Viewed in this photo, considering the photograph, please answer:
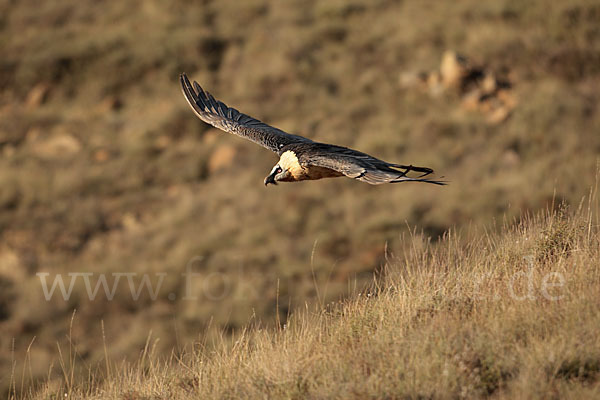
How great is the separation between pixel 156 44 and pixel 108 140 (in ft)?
16.0

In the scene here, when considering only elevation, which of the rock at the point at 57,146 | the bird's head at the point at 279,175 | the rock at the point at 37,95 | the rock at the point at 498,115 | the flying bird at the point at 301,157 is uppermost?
the rock at the point at 37,95

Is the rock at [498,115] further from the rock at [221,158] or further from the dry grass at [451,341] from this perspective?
the dry grass at [451,341]

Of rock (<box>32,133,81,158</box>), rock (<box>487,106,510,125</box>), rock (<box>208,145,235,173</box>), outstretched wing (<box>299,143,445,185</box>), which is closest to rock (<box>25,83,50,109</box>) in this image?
rock (<box>32,133,81,158</box>)

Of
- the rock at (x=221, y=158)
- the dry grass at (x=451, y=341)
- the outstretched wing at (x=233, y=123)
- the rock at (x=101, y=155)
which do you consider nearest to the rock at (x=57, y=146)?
the rock at (x=101, y=155)

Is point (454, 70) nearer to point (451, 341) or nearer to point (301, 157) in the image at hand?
point (301, 157)

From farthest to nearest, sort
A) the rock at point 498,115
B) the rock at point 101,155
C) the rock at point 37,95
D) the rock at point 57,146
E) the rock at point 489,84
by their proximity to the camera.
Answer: the rock at point 37,95 < the rock at point 57,146 < the rock at point 101,155 < the rock at point 489,84 < the rock at point 498,115

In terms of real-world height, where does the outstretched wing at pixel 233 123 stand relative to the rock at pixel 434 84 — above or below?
below

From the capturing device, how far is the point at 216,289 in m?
17.1

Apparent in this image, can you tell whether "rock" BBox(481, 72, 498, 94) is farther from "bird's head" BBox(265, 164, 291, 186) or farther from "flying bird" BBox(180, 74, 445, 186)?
"bird's head" BBox(265, 164, 291, 186)

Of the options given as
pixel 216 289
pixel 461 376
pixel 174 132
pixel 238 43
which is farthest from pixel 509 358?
pixel 238 43

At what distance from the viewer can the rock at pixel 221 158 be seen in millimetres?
21734

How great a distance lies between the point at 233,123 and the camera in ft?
27.8

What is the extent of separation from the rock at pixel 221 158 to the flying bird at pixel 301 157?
12.7 metres

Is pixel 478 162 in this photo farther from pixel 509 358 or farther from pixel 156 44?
pixel 509 358
